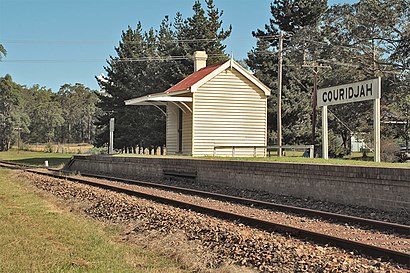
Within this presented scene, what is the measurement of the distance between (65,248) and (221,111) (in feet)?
67.5

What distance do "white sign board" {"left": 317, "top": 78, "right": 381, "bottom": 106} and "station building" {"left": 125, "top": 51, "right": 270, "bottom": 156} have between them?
6741mm

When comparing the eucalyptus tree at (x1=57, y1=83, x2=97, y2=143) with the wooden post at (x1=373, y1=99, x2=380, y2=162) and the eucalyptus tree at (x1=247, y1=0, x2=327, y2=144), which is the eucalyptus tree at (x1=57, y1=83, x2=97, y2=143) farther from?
the wooden post at (x1=373, y1=99, x2=380, y2=162)

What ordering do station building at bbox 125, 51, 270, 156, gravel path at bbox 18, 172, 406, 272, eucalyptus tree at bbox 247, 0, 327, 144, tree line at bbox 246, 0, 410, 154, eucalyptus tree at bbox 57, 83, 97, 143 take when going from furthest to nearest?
eucalyptus tree at bbox 57, 83, 97, 143
eucalyptus tree at bbox 247, 0, 327, 144
tree line at bbox 246, 0, 410, 154
station building at bbox 125, 51, 270, 156
gravel path at bbox 18, 172, 406, 272

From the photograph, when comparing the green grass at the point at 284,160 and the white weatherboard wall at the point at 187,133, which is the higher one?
the white weatherboard wall at the point at 187,133

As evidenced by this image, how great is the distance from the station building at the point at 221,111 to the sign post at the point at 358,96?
257 inches

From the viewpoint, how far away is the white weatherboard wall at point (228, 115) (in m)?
27.6

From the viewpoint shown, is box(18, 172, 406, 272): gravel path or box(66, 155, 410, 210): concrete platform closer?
box(18, 172, 406, 272): gravel path

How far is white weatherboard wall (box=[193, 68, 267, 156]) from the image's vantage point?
27609mm

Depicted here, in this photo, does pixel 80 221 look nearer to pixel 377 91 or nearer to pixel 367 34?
pixel 377 91

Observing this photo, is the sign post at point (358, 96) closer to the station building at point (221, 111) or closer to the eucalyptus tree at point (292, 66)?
the station building at point (221, 111)

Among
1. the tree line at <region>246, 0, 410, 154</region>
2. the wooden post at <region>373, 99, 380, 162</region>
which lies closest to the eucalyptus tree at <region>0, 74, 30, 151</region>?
the tree line at <region>246, 0, 410, 154</region>

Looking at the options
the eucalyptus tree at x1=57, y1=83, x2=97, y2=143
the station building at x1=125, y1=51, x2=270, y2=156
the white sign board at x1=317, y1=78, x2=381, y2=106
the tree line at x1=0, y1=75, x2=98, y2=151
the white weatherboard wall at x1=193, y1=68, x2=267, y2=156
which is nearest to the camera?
the white sign board at x1=317, y1=78, x2=381, y2=106

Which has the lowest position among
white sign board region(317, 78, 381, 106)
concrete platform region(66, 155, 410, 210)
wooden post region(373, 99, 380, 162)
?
concrete platform region(66, 155, 410, 210)

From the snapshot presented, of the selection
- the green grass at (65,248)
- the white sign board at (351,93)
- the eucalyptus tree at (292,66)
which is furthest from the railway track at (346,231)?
the eucalyptus tree at (292,66)
